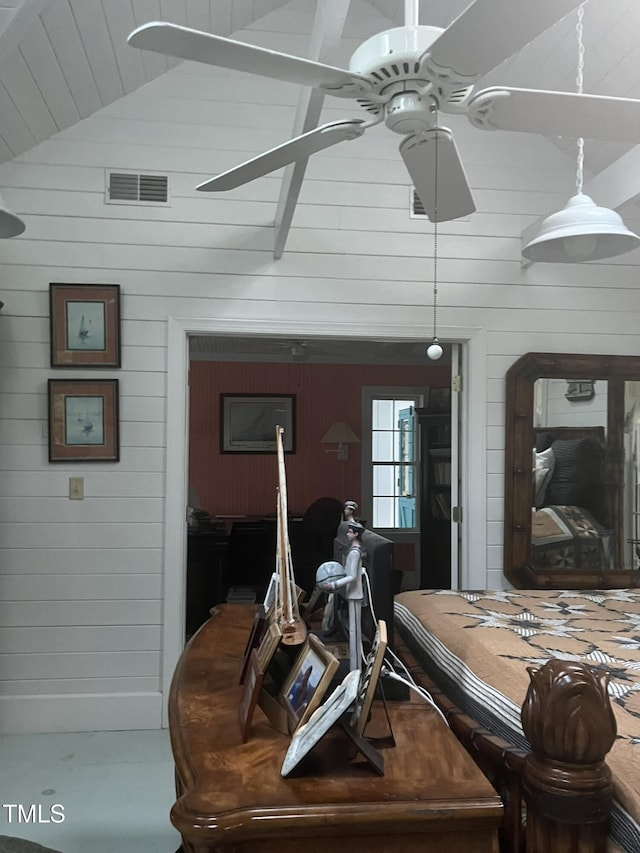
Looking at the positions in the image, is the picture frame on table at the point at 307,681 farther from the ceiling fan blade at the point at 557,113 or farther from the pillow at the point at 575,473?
the pillow at the point at 575,473

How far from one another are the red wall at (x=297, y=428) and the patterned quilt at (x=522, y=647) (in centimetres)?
437

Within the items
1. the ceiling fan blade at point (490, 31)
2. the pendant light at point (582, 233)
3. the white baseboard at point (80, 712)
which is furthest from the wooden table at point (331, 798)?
the white baseboard at point (80, 712)

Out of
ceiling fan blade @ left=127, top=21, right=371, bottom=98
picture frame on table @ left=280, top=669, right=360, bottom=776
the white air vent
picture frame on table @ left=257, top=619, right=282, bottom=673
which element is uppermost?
the white air vent

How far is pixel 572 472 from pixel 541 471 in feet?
0.56

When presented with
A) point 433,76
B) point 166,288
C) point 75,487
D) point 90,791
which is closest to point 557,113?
point 433,76

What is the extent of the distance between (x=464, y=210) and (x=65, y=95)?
200 centimetres

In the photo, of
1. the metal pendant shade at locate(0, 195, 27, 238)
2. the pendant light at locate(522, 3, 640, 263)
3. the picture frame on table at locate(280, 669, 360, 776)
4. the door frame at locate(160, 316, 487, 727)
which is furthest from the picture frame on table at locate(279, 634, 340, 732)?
the door frame at locate(160, 316, 487, 727)

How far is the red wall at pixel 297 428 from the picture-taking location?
22.2 feet

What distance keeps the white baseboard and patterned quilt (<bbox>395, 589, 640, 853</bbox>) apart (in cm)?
172

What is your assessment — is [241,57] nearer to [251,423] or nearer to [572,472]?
[572,472]

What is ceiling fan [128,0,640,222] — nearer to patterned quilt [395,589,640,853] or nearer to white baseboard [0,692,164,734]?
patterned quilt [395,589,640,853]

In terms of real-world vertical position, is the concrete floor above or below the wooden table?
below

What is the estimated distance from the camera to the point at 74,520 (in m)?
3.41

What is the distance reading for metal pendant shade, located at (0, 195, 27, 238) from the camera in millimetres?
2303
